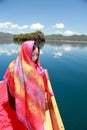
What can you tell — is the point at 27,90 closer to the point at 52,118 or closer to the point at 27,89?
the point at 27,89

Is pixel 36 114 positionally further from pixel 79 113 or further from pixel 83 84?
pixel 83 84

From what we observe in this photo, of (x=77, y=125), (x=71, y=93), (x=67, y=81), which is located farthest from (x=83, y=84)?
(x=77, y=125)

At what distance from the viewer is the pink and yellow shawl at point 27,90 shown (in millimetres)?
2697

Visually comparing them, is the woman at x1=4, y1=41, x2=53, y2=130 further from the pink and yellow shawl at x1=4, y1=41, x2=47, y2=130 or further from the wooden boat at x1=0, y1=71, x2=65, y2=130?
the wooden boat at x1=0, y1=71, x2=65, y2=130

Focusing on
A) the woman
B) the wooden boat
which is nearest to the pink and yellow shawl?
the woman

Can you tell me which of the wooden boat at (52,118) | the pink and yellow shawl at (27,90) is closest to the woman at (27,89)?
the pink and yellow shawl at (27,90)

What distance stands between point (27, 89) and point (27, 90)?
13 mm

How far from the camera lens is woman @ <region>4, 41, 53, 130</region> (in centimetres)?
270

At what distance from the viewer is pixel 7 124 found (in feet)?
9.14

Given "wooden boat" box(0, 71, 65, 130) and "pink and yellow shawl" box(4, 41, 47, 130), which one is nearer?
"pink and yellow shawl" box(4, 41, 47, 130)

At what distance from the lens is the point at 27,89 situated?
2770 mm

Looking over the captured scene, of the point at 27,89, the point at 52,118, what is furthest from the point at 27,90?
the point at 52,118

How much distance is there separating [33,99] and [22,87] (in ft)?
0.74

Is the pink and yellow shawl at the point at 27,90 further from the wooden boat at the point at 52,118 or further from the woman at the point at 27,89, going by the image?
the wooden boat at the point at 52,118
